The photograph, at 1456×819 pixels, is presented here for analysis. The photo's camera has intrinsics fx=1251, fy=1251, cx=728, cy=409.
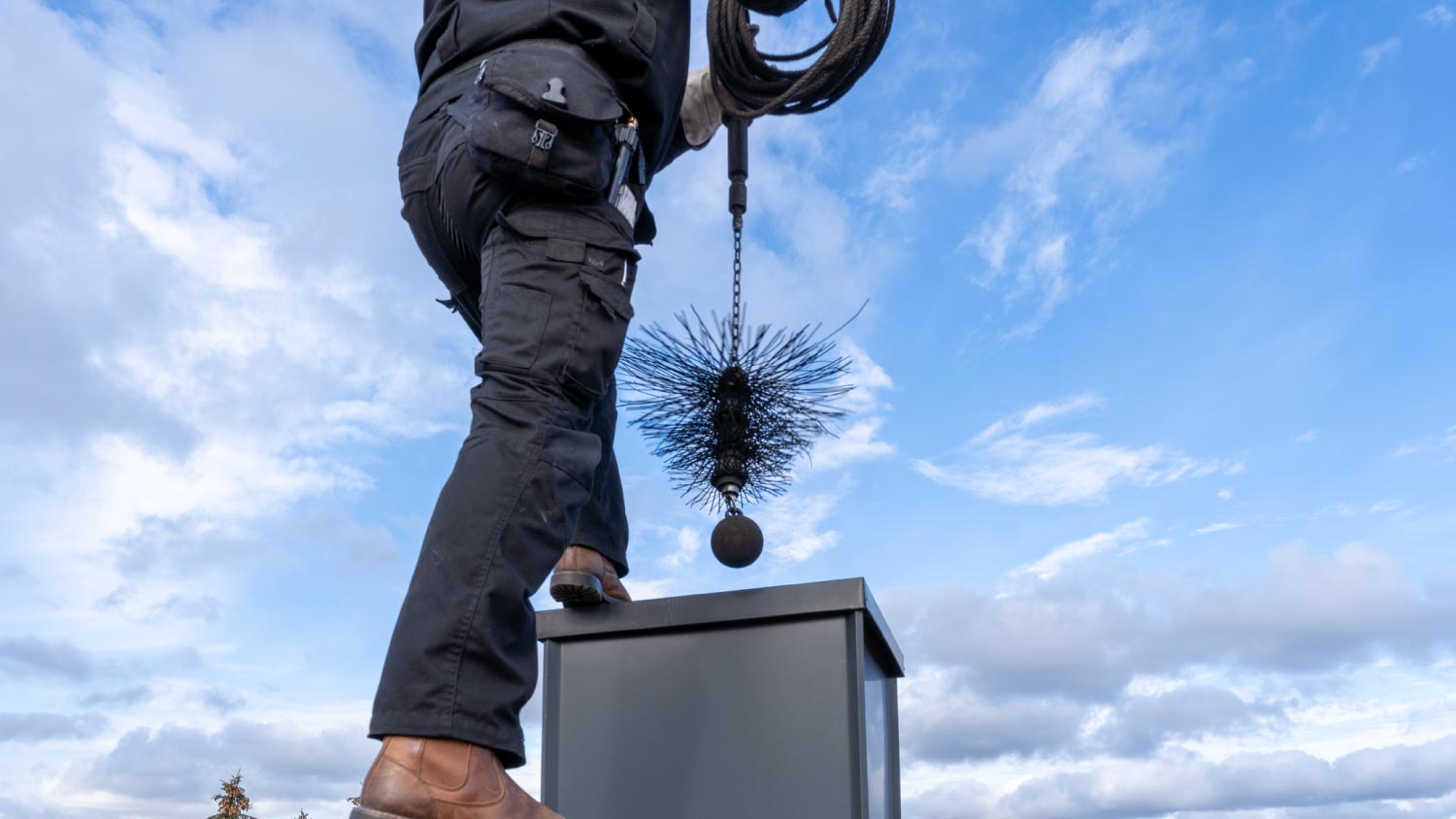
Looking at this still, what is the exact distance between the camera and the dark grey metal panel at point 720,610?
7.23 ft

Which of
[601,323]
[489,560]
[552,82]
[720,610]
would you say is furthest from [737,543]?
[552,82]

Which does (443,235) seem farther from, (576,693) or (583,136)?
(576,693)

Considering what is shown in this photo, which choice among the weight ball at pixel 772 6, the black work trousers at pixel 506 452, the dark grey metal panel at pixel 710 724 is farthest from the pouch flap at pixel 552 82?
the dark grey metal panel at pixel 710 724

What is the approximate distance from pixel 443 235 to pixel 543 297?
15.3 inches

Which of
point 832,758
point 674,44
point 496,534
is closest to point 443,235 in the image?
point 674,44

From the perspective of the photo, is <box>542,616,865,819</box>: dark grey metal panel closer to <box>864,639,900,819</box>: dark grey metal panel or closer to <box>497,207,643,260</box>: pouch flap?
<box>864,639,900,819</box>: dark grey metal panel

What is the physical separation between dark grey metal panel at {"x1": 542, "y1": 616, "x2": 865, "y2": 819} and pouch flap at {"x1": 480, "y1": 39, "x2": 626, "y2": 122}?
37.9 inches

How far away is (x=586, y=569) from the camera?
7.75 ft

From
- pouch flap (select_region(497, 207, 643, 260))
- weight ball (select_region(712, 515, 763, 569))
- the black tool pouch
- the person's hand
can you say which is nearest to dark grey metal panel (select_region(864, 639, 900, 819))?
weight ball (select_region(712, 515, 763, 569))

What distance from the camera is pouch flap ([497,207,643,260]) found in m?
1.82

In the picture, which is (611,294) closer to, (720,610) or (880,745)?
(720,610)

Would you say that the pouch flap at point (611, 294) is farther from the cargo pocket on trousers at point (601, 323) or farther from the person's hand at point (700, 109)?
the person's hand at point (700, 109)

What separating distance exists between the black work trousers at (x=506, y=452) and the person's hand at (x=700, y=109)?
2.61 feet

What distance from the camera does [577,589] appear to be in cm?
235
